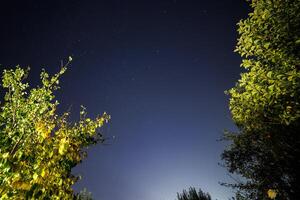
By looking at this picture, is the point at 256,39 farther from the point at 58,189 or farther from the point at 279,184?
the point at 279,184

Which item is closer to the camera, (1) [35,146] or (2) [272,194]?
(1) [35,146]

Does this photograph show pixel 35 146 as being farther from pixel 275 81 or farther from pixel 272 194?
pixel 272 194

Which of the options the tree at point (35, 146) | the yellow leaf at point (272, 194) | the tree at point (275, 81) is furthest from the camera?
the yellow leaf at point (272, 194)

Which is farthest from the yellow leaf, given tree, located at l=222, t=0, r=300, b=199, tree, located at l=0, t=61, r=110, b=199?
tree, located at l=0, t=61, r=110, b=199

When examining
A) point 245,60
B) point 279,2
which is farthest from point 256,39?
point 279,2

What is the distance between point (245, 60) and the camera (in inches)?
445

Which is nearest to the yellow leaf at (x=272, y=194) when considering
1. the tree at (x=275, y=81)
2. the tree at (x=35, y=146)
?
the tree at (x=275, y=81)

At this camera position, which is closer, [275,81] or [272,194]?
[275,81]

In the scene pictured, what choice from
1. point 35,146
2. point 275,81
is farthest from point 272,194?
point 35,146

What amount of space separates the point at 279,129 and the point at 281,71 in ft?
23.0

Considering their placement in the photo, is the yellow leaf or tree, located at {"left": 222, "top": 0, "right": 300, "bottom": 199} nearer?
tree, located at {"left": 222, "top": 0, "right": 300, "bottom": 199}

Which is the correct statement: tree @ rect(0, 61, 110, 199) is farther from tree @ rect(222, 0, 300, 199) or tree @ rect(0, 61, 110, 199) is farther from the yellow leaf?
the yellow leaf

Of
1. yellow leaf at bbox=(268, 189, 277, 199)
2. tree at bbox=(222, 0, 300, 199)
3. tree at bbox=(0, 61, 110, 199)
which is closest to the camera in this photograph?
tree at bbox=(0, 61, 110, 199)

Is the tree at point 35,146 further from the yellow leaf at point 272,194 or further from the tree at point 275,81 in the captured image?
the yellow leaf at point 272,194
